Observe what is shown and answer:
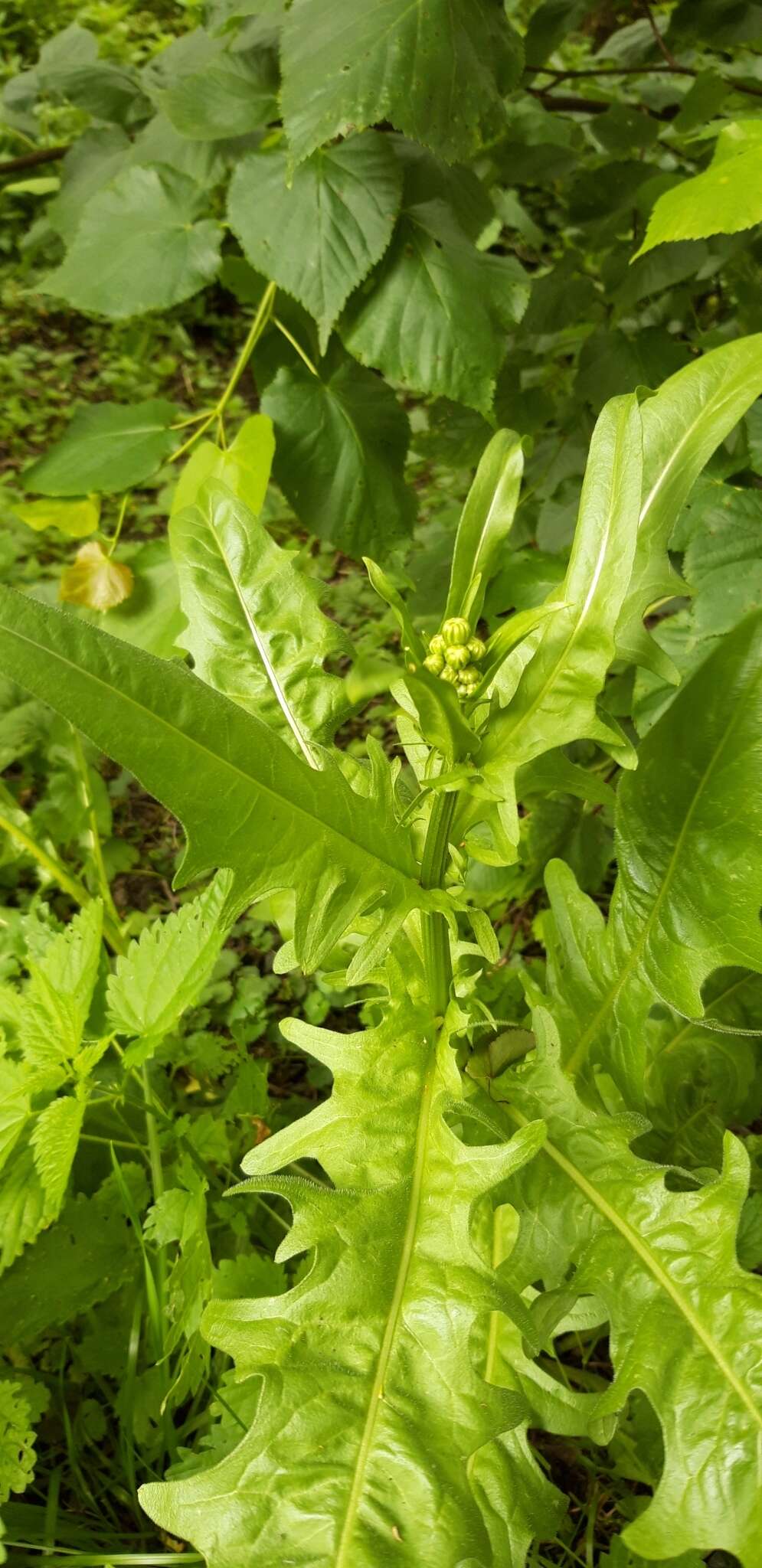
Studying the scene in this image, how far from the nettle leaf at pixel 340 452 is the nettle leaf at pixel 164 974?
536 millimetres

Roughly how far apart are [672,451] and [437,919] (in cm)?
43

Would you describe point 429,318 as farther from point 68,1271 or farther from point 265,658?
point 68,1271

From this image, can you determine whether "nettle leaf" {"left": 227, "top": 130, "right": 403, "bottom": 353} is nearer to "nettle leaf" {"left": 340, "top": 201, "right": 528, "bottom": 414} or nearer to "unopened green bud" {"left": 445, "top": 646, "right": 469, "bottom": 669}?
"nettle leaf" {"left": 340, "top": 201, "right": 528, "bottom": 414}

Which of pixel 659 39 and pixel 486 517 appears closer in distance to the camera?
pixel 486 517

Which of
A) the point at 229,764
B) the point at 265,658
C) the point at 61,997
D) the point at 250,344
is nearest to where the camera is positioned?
the point at 229,764

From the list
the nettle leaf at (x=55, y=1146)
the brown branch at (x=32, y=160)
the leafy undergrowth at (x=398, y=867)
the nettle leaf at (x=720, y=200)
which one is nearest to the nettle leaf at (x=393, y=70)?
the leafy undergrowth at (x=398, y=867)

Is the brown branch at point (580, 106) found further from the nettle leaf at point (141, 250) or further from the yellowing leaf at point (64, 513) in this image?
the yellowing leaf at point (64, 513)

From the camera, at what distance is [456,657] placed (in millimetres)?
742

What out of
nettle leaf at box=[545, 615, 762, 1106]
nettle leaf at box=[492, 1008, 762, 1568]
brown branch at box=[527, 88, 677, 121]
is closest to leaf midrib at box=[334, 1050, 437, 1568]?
nettle leaf at box=[492, 1008, 762, 1568]

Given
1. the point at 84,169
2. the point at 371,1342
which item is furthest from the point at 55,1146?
the point at 84,169

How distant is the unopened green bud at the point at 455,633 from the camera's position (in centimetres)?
75

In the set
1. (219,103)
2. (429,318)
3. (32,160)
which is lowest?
(429,318)

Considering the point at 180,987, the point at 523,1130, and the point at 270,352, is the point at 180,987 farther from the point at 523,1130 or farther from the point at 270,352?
the point at 270,352

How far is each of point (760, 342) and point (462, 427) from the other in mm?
901
